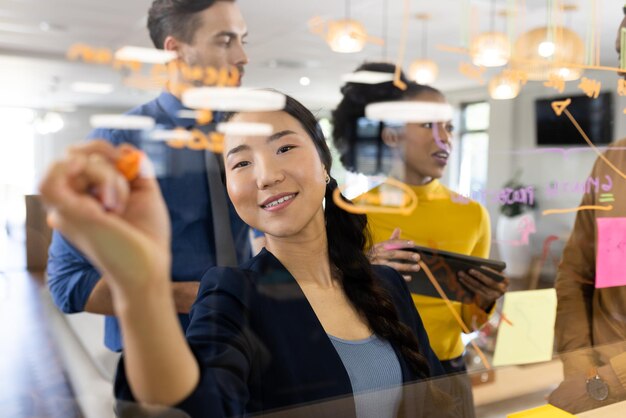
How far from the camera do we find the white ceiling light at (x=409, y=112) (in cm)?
110

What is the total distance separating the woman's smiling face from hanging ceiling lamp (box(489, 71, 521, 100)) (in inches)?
18.3

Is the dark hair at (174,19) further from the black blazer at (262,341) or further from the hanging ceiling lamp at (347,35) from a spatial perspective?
the black blazer at (262,341)

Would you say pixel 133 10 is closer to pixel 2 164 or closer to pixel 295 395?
pixel 2 164

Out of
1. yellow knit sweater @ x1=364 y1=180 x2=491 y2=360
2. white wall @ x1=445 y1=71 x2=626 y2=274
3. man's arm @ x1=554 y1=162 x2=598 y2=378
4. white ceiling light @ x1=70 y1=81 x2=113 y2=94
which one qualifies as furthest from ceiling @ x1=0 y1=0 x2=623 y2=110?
man's arm @ x1=554 y1=162 x2=598 y2=378

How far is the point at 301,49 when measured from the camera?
103 cm

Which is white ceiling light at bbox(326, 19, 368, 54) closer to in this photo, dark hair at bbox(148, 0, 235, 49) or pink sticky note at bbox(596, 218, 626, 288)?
dark hair at bbox(148, 0, 235, 49)

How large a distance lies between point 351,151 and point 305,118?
114 millimetres

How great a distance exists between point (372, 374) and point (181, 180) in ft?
1.52

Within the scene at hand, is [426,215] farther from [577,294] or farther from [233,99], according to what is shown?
[577,294]

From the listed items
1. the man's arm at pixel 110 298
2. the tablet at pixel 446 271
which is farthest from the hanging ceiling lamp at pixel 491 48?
the man's arm at pixel 110 298

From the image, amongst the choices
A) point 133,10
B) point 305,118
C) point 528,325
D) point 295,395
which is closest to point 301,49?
point 305,118

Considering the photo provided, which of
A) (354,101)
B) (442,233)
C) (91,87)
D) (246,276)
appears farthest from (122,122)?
(442,233)

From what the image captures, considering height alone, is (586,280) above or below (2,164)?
below

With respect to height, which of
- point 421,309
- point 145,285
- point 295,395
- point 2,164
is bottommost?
point 295,395
